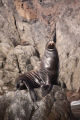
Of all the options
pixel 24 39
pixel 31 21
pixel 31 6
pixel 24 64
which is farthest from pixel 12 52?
pixel 31 6

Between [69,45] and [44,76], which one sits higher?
[44,76]

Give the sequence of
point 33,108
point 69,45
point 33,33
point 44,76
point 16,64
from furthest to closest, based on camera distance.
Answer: point 33,33 → point 69,45 → point 16,64 → point 44,76 → point 33,108

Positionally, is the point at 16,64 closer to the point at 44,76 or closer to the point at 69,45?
the point at 69,45

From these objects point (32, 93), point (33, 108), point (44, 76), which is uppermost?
point (44, 76)

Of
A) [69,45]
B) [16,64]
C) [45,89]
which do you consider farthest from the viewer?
[69,45]

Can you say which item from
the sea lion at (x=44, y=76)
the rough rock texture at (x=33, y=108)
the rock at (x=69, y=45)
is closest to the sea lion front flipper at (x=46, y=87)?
the sea lion at (x=44, y=76)

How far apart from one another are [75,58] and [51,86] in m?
11.6

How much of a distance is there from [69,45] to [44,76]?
14.9 metres

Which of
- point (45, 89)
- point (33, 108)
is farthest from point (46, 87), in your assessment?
point (33, 108)

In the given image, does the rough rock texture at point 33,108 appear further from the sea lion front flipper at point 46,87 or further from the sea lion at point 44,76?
the sea lion at point 44,76

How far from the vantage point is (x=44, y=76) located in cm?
527

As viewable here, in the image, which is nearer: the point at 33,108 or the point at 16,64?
the point at 33,108

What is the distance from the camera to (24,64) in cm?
1808

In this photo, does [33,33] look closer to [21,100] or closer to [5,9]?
[5,9]
